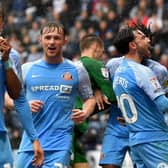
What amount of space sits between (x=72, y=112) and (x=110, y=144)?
1.07m

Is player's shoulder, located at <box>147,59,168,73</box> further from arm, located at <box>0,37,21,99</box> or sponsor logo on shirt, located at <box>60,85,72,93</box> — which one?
arm, located at <box>0,37,21,99</box>

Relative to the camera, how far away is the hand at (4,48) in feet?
21.2

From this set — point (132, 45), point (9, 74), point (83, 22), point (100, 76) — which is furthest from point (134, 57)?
point (83, 22)

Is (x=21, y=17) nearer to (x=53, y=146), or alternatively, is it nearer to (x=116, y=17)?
(x=116, y=17)

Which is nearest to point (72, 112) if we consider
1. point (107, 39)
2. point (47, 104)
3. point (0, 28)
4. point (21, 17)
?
point (47, 104)

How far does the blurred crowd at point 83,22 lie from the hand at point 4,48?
33.2 ft

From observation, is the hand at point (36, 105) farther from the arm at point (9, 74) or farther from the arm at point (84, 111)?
the arm at point (9, 74)

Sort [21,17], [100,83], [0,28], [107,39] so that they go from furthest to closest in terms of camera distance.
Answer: [21,17], [107,39], [100,83], [0,28]

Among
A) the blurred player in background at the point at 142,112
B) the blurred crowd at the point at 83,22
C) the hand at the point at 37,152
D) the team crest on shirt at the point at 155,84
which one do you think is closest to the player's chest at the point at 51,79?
the blurred player in background at the point at 142,112

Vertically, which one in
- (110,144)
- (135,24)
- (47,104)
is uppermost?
(135,24)

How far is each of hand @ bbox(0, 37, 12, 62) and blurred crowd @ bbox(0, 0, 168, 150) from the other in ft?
33.2

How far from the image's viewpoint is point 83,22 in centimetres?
2052

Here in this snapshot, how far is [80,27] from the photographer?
2033 centimetres

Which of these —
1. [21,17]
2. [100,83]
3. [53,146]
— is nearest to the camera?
[53,146]
